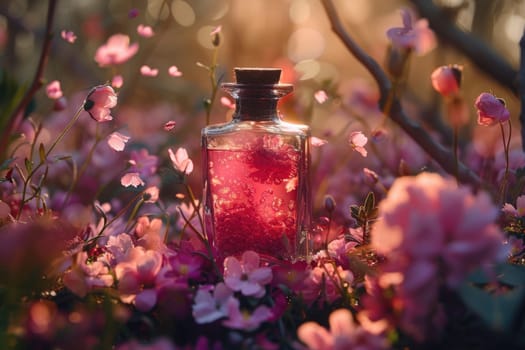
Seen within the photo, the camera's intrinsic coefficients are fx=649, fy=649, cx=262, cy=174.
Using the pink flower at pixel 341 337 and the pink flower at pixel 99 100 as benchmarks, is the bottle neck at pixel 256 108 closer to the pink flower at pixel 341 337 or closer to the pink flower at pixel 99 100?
the pink flower at pixel 99 100

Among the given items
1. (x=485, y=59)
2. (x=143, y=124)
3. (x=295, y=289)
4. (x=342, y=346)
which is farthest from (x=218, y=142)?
(x=143, y=124)

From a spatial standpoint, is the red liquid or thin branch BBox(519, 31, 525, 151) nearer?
the red liquid

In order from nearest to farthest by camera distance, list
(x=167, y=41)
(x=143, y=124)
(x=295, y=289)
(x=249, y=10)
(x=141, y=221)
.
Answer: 1. (x=295, y=289)
2. (x=141, y=221)
3. (x=143, y=124)
4. (x=249, y=10)
5. (x=167, y=41)

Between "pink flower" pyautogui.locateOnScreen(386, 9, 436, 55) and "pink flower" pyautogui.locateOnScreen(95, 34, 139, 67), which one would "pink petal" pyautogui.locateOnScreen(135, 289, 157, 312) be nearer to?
"pink flower" pyautogui.locateOnScreen(386, 9, 436, 55)

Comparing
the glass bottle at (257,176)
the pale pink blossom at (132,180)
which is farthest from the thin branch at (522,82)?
the pale pink blossom at (132,180)

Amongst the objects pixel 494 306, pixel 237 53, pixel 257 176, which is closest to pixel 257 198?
pixel 257 176

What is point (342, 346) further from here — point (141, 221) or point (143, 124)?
point (143, 124)

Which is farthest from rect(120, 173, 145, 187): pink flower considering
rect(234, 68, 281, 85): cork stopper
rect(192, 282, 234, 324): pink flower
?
rect(192, 282, 234, 324): pink flower

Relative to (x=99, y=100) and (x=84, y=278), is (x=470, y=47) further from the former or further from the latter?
(x=84, y=278)
